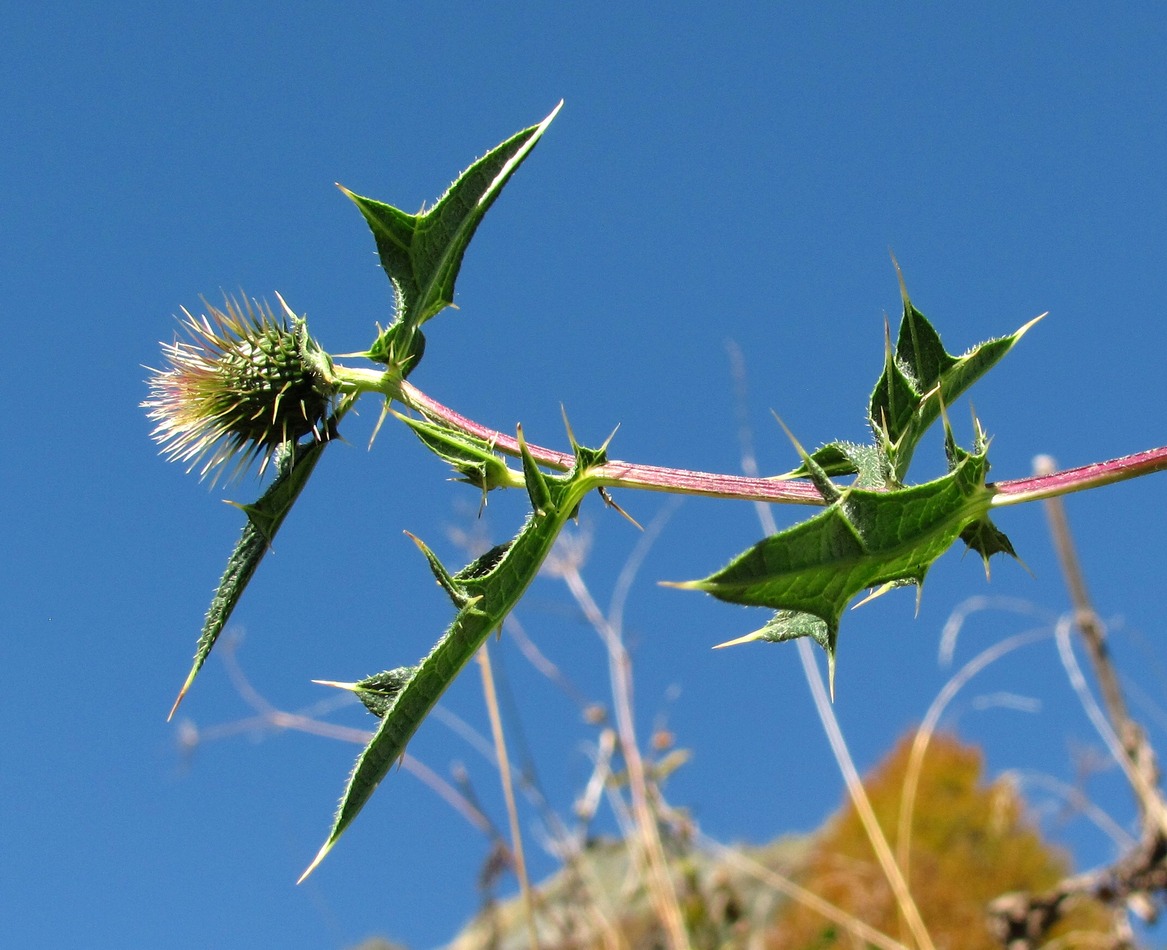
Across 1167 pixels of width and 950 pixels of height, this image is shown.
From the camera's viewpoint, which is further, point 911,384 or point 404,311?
point 404,311

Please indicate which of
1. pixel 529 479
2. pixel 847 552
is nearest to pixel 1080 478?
pixel 847 552

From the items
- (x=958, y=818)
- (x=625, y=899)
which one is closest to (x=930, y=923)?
(x=958, y=818)

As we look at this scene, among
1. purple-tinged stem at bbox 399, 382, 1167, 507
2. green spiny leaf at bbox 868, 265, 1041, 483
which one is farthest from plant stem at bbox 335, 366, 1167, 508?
green spiny leaf at bbox 868, 265, 1041, 483

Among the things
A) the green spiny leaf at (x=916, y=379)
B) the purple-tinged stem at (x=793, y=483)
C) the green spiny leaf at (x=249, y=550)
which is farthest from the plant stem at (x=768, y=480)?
the green spiny leaf at (x=249, y=550)

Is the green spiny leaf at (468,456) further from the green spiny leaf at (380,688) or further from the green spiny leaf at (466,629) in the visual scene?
the green spiny leaf at (380,688)

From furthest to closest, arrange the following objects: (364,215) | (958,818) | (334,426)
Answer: (958,818), (334,426), (364,215)

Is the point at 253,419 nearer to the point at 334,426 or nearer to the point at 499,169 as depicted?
the point at 334,426

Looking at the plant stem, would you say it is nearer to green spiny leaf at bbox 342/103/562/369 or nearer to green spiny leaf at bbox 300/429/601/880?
green spiny leaf at bbox 300/429/601/880
